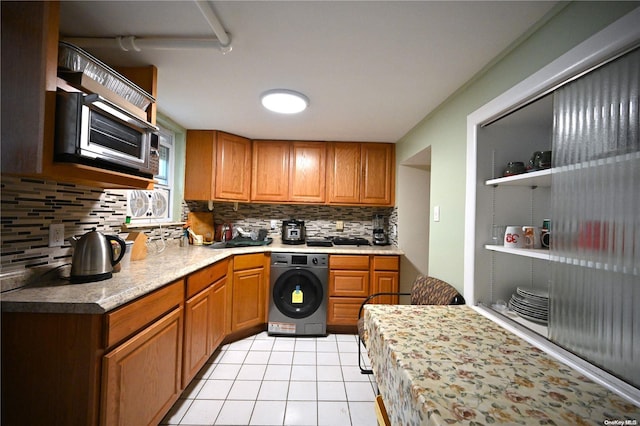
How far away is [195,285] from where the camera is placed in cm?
170

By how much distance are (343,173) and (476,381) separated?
2.45 meters

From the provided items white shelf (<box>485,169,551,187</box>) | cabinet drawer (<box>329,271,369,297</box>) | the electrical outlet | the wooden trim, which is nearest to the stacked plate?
white shelf (<box>485,169,551,187</box>)

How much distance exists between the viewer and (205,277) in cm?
185

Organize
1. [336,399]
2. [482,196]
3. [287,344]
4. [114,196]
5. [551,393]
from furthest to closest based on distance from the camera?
[287,344] < [114,196] < [336,399] < [482,196] < [551,393]

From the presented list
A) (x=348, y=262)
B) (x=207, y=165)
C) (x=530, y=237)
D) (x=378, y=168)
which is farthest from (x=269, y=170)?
(x=530, y=237)

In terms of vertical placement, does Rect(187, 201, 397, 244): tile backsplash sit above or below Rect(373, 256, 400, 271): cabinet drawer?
above

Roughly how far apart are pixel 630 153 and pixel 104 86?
78.9 inches

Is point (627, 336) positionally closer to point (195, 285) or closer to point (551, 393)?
point (551, 393)

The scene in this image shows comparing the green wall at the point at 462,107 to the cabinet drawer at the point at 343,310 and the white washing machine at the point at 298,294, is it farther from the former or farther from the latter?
the white washing machine at the point at 298,294

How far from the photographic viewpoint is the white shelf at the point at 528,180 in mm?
1007

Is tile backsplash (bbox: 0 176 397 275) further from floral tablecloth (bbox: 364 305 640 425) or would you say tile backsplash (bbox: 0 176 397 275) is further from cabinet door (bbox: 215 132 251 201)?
floral tablecloth (bbox: 364 305 640 425)

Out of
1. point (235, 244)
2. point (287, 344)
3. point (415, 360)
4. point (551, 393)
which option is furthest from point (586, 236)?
point (235, 244)

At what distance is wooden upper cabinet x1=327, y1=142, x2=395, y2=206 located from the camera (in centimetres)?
297

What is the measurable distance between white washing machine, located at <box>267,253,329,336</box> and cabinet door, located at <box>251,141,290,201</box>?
80 cm
